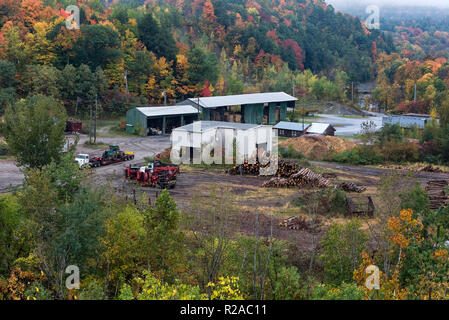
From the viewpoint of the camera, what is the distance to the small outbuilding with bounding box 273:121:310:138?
153 feet

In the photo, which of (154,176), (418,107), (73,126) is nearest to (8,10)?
(73,126)

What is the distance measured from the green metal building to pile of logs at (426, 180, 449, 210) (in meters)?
25.2

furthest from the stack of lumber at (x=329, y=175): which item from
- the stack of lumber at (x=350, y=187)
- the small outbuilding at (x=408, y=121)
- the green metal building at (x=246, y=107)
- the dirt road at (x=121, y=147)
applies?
the small outbuilding at (x=408, y=121)

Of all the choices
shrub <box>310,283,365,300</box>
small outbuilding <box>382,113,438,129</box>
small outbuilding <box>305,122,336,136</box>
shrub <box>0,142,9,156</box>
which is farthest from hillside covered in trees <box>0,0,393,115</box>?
shrub <box>310,283,365,300</box>

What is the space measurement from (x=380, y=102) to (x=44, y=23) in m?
55.6

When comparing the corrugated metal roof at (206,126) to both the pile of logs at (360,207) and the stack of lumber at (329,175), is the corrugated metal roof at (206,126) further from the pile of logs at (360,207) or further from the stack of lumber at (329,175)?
the pile of logs at (360,207)

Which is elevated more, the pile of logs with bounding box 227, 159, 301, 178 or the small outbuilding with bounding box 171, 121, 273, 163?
the small outbuilding with bounding box 171, 121, 273, 163

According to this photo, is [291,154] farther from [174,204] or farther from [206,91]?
[206,91]

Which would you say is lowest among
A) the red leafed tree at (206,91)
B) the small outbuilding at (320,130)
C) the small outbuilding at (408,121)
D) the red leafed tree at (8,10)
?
the small outbuilding at (320,130)

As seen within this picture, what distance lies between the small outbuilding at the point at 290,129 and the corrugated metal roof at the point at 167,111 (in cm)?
923

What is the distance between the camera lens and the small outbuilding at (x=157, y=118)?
45509 millimetres

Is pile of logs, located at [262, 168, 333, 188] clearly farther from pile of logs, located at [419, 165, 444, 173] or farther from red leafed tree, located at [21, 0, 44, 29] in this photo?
red leafed tree, located at [21, 0, 44, 29]

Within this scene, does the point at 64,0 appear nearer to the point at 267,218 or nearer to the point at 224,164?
the point at 224,164
